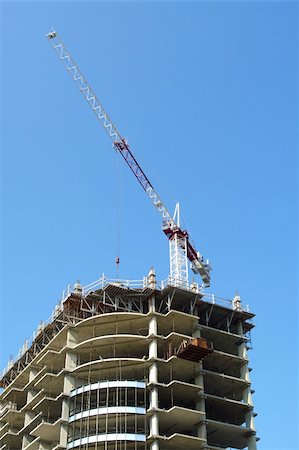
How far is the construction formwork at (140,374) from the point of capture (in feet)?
261

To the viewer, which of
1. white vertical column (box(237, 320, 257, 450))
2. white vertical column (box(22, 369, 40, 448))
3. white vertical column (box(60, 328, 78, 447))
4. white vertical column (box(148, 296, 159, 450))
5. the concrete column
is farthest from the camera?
white vertical column (box(22, 369, 40, 448))

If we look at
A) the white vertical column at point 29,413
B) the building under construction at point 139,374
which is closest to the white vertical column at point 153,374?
the building under construction at point 139,374

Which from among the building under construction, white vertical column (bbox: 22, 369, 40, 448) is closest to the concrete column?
the building under construction

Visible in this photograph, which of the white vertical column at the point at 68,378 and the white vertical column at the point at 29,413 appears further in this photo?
the white vertical column at the point at 29,413

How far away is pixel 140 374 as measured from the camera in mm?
84562

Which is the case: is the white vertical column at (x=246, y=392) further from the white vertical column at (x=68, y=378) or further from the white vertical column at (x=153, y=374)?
the white vertical column at (x=68, y=378)

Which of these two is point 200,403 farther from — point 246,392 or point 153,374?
point 246,392

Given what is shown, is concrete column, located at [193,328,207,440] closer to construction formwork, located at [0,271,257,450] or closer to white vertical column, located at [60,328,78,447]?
construction formwork, located at [0,271,257,450]

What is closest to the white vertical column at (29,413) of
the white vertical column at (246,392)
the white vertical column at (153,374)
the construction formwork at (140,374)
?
the construction formwork at (140,374)

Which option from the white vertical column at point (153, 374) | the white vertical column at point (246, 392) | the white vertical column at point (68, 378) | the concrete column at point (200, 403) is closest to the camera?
the white vertical column at point (153, 374)

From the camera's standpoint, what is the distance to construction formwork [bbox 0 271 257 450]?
261ft

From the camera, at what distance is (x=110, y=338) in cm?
8412

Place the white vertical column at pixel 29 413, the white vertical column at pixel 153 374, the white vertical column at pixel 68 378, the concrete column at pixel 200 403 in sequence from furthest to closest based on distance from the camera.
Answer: the white vertical column at pixel 29 413 < the white vertical column at pixel 68 378 < the concrete column at pixel 200 403 < the white vertical column at pixel 153 374

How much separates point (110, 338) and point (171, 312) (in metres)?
7.75
